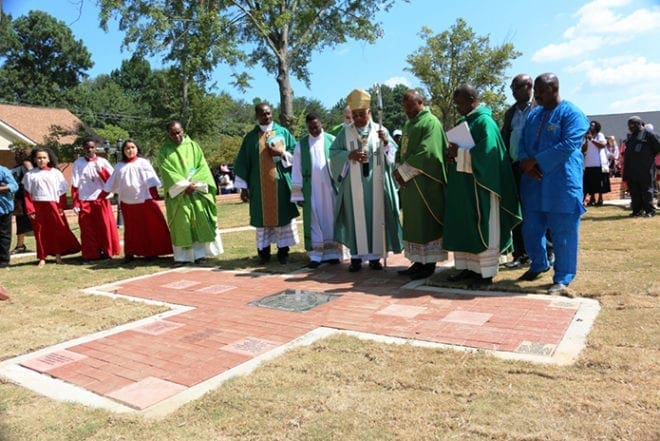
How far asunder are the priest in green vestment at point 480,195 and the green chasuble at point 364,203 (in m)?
1.11

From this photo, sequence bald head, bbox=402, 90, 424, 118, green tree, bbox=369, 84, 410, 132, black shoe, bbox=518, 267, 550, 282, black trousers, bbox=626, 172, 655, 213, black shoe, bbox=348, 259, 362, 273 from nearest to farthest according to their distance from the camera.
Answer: black shoe, bbox=518, 267, 550, 282 → bald head, bbox=402, 90, 424, 118 → black shoe, bbox=348, 259, 362, 273 → black trousers, bbox=626, 172, 655, 213 → green tree, bbox=369, 84, 410, 132

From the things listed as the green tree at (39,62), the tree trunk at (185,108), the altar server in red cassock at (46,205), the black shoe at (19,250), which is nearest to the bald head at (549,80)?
the altar server in red cassock at (46,205)

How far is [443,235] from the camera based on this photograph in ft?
19.6

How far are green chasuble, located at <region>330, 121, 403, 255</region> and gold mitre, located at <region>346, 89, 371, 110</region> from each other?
30 centimetres

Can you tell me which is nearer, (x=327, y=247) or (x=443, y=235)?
(x=443, y=235)

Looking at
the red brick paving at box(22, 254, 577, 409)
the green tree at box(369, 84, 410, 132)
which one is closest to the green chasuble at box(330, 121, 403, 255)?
the red brick paving at box(22, 254, 577, 409)

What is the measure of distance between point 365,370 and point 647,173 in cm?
924

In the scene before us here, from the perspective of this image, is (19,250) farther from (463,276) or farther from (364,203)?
(463,276)

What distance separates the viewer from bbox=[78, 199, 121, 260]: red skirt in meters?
8.95

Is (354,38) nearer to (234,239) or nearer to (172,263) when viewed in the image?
(234,239)

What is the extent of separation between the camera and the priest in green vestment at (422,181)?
6.09 meters

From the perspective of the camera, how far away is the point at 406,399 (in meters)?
3.19

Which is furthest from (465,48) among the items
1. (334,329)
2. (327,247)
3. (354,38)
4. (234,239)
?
(334,329)

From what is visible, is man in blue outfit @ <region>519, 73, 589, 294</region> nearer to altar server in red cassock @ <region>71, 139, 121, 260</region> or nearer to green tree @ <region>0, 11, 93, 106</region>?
altar server in red cassock @ <region>71, 139, 121, 260</region>
